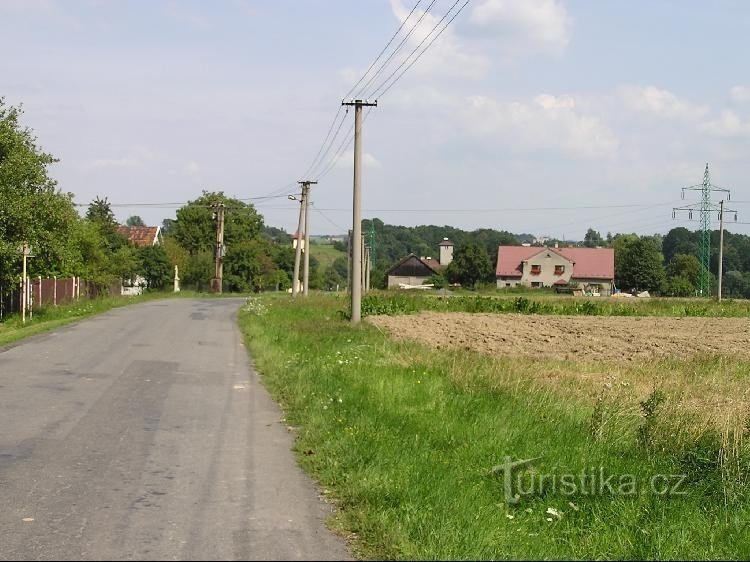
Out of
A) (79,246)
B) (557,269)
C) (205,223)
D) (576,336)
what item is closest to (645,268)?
(557,269)

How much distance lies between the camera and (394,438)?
9367 mm

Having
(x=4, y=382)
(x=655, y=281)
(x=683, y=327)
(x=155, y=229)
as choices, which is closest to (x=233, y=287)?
(x=155, y=229)

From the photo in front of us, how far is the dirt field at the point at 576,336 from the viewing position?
22.9 metres

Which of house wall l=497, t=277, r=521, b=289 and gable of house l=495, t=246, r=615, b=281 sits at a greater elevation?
gable of house l=495, t=246, r=615, b=281

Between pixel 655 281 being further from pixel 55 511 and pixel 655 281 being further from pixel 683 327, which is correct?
pixel 55 511

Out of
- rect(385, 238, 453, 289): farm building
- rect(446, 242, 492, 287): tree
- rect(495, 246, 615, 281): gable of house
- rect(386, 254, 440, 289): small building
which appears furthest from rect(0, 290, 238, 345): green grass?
rect(386, 254, 440, 289): small building

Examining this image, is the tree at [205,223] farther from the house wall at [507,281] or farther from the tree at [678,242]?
the tree at [678,242]

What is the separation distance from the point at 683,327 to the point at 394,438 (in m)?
27.0

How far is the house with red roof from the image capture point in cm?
11038

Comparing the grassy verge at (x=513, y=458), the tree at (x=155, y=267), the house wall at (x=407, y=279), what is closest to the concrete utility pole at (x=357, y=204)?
the grassy verge at (x=513, y=458)

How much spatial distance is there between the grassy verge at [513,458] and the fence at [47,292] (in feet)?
79.7

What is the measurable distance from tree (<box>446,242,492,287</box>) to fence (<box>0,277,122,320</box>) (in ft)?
207

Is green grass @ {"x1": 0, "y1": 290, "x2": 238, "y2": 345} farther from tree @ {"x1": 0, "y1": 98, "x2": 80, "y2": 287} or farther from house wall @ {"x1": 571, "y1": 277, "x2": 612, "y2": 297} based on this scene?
house wall @ {"x1": 571, "y1": 277, "x2": 612, "y2": 297}

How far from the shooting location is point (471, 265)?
11100cm
